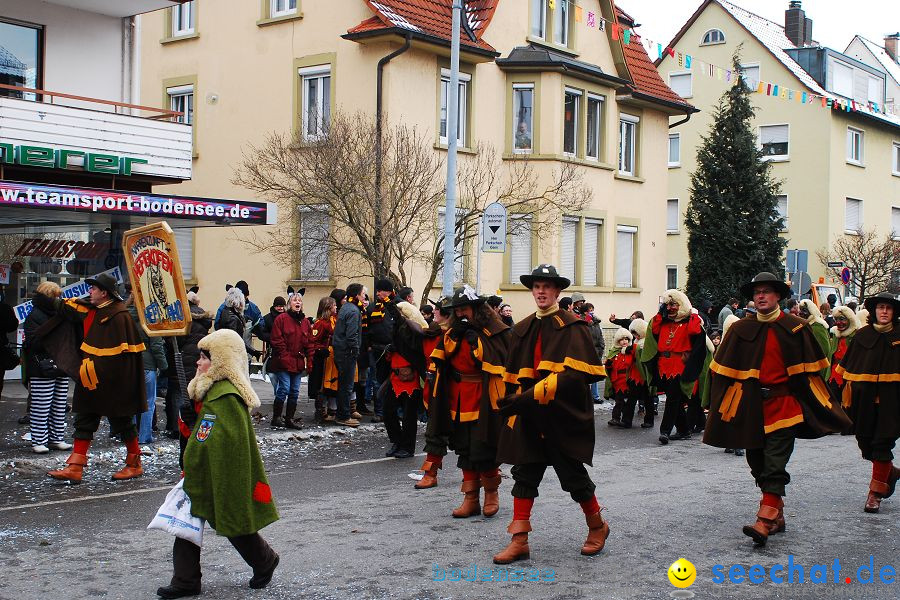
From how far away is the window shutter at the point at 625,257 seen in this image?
28.0 m

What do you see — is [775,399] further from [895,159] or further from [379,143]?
[895,159]

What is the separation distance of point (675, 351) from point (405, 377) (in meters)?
3.96

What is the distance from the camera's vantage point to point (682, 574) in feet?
21.1

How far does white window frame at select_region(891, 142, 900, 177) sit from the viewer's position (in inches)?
1693

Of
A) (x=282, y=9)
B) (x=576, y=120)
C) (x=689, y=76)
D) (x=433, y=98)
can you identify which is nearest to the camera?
(x=433, y=98)

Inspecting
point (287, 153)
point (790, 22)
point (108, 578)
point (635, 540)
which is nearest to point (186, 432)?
point (108, 578)

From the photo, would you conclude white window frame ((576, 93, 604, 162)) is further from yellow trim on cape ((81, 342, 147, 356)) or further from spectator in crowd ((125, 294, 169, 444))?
yellow trim on cape ((81, 342, 147, 356))

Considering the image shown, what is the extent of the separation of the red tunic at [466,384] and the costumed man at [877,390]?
10.2ft

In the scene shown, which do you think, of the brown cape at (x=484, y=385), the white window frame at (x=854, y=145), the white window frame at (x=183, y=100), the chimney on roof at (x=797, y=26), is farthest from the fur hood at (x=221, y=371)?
the chimney on roof at (x=797, y=26)

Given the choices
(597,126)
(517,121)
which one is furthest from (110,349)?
(597,126)

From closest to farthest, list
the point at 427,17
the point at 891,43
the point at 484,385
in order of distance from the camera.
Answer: the point at 484,385 < the point at 427,17 < the point at 891,43

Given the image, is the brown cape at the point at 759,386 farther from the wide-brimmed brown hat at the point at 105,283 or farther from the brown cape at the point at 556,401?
the wide-brimmed brown hat at the point at 105,283

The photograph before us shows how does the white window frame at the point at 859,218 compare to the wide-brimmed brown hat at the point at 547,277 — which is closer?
the wide-brimmed brown hat at the point at 547,277

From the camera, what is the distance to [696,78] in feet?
138
